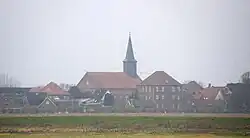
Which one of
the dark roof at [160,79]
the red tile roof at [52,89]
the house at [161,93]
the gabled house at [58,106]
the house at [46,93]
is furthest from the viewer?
the dark roof at [160,79]

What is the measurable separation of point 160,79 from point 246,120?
6218mm

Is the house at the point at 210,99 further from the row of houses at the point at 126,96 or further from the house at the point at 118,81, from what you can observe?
the house at the point at 118,81

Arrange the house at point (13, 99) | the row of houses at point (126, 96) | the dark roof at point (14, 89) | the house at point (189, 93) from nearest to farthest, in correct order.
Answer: the house at point (13, 99) → the dark roof at point (14, 89) → the row of houses at point (126, 96) → the house at point (189, 93)

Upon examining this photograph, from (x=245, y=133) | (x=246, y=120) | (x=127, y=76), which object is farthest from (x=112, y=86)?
(x=245, y=133)

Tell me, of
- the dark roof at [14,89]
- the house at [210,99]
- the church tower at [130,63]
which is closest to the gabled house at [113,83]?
the church tower at [130,63]

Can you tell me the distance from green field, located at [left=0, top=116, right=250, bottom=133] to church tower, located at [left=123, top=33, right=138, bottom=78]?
5.09 meters

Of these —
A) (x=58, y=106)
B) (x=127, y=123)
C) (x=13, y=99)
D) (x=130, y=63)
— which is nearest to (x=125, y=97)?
(x=130, y=63)

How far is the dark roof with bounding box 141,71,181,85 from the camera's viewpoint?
75.5 feet

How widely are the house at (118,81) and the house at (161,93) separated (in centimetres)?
105

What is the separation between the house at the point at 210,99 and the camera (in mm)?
21314

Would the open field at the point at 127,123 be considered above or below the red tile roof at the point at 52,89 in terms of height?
below

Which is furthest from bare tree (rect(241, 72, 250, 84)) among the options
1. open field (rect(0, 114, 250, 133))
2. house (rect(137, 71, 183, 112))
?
house (rect(137, 71, 183, 112))

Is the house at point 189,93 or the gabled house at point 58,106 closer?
the gabled house at point 58,106

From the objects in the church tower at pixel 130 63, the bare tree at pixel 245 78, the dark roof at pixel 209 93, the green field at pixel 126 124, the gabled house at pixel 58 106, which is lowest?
the green field at pixel 126 124
